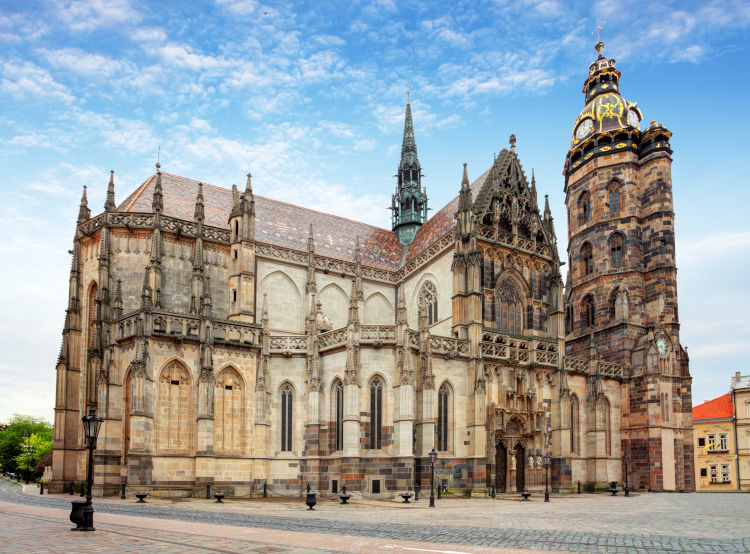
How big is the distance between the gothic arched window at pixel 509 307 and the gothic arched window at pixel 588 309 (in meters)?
13.4

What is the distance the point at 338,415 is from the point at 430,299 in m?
12.2

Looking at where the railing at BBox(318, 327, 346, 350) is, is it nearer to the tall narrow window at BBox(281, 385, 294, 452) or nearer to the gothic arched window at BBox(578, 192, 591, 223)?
the tall narrow window at BBox(281, 385, 294, 452)

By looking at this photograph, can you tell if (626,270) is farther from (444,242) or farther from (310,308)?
(310,308)

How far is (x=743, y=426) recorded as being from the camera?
70375 mm

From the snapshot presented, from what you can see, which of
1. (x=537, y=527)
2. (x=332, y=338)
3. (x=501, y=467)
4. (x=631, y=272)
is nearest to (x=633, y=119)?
(x=631, y=272)

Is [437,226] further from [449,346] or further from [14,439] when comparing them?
[14,439]

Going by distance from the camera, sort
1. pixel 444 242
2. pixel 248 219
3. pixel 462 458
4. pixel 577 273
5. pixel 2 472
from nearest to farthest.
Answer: pixel 462 458 < pixel 248 219 < pixel 444 242 < pixel 577 273 < pixel 2 472

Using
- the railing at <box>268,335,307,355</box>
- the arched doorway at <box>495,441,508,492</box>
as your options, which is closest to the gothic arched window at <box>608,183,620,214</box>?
the arched doorway at <box>495,441,508,492</box>

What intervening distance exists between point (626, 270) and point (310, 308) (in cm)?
2665

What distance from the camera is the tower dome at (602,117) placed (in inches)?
2238

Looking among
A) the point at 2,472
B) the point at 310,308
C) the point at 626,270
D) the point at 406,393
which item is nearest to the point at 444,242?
the point at 310,308

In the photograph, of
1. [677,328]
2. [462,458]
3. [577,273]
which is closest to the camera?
[462,458]

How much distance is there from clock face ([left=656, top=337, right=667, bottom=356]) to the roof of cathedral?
18.1 meters

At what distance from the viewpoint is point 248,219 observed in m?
42.3
